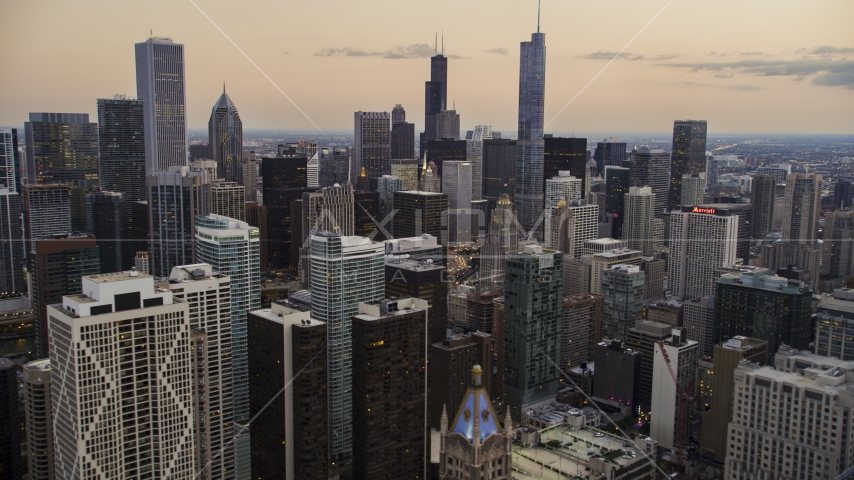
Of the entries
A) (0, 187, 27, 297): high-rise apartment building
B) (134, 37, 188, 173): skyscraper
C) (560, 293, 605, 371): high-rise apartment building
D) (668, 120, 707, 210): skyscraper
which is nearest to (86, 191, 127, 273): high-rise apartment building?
(0, 187, 27, 297): high-rise apartment building

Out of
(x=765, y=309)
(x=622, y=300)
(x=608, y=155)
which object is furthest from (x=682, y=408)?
(x=608, y=155)

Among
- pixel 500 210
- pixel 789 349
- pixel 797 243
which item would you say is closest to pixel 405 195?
pixel 500 210

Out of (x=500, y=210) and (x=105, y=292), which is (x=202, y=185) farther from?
(x=105, y=292)

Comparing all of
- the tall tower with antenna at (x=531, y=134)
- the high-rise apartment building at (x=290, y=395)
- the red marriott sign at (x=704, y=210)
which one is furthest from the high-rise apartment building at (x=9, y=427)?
the red marriott sign at (x=704, y=210)

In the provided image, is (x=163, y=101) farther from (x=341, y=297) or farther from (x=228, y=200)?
(x=341, y=297)

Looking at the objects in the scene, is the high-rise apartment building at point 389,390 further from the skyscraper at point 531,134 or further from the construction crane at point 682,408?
the skyscraper at point 531,134

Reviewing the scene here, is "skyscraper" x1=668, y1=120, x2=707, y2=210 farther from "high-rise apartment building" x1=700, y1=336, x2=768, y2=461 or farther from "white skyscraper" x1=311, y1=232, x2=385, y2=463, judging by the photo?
"white skyscraper" x1=311, y1=232, x2=385, y2=463
